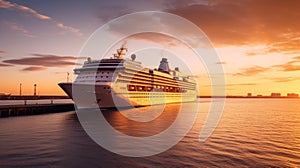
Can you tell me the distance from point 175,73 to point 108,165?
10134cm

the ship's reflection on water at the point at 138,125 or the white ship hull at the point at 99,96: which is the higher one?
the white ship hull at the point at 99,96

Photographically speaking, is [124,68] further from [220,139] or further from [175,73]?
[175,73]

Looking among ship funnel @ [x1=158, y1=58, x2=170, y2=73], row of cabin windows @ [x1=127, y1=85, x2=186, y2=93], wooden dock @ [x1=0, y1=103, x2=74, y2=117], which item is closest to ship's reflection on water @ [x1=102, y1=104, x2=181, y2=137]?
wooden dock @ [x1=0, y1=103, x2=74, y2=117]

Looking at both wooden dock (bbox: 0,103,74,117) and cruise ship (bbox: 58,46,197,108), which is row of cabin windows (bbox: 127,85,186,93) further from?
wooden dock (bbox: 0,103,74,117)

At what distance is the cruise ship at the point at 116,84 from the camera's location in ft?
162

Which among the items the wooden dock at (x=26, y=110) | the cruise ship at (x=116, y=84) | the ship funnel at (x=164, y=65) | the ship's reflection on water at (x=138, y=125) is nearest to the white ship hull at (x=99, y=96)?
the cruise ship at (x=116, y=84)

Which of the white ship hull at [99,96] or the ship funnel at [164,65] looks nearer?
the white ship hull at [99,96]

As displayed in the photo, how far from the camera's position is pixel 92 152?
17312 mm

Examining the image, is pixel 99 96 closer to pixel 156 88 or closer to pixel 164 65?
pixel 156 88

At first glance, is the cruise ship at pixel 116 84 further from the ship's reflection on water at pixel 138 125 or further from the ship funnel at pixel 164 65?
the ship funnel at pixel 164 65

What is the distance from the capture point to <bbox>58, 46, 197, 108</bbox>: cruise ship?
4949cm

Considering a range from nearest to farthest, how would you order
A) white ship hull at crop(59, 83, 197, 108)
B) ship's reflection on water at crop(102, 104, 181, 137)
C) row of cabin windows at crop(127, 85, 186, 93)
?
ship's reflection on water at crop(102, 104, 181, 137) < white ship hull at crop(59, 83, 197, 108) < row of cabin windows at crop(127, 85, 186, 93)

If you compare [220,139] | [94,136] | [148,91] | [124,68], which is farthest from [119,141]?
[148,91]

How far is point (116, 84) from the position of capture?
5391cm
